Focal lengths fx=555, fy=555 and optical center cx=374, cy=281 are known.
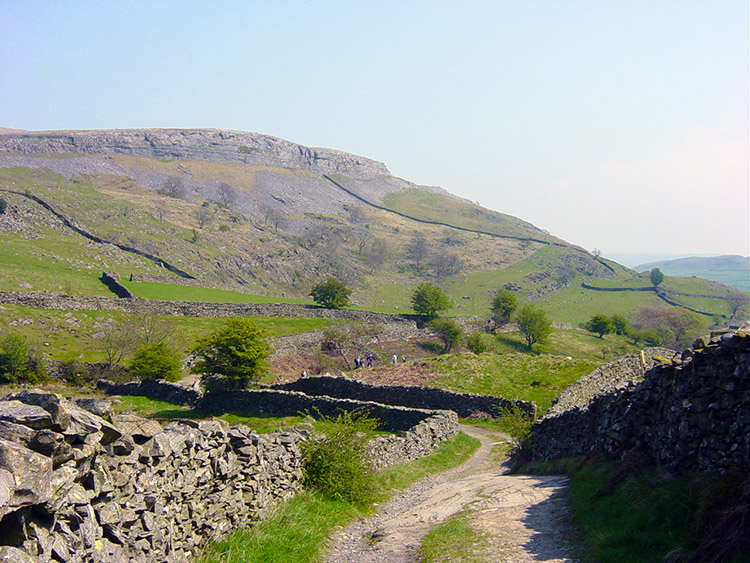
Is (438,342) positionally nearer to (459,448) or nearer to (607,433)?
(459,448)

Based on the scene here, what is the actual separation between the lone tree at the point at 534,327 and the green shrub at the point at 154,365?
4788cm

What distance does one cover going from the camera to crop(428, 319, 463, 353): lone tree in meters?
70.2

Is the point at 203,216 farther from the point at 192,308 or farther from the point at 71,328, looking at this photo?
the point at 71,328

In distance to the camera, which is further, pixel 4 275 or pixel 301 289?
pixel 301 289

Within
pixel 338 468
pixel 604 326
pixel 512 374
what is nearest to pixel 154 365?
pixel 512 374

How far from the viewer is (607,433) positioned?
1584 centimetres

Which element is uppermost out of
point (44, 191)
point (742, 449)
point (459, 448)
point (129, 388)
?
point (44, 191)

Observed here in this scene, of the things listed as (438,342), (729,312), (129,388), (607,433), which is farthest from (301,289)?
(607,433)

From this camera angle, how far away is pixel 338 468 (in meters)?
16.8

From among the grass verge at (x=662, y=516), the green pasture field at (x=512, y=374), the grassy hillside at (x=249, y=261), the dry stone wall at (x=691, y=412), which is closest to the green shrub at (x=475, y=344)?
the green pasture field at (x=512, y=374)

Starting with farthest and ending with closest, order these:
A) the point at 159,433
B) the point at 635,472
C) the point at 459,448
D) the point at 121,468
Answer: the point at 459,448 < the point at 635,472 < the point at 159,433 < the point at 121,468

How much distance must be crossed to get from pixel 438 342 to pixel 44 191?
120 metres

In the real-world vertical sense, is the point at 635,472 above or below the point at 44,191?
below

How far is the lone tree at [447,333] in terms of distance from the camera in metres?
70.2
